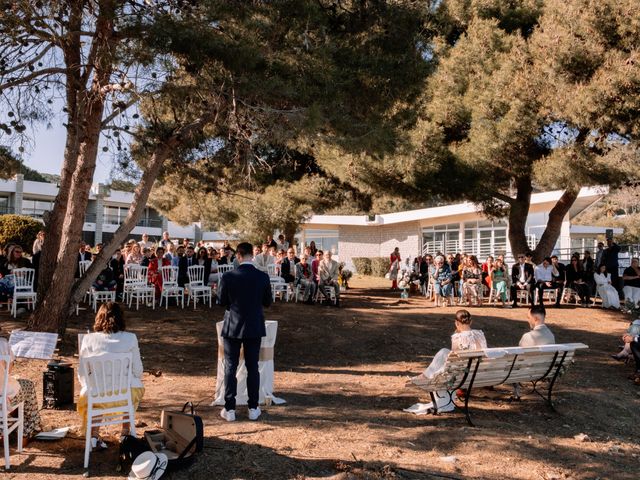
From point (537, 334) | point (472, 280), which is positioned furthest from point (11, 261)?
point (472, 280)

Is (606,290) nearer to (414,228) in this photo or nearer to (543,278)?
(543,278)

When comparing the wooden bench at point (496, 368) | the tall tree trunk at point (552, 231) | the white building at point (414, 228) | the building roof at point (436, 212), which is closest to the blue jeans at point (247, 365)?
the wooden bench at point (496, 368)

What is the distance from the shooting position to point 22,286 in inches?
405

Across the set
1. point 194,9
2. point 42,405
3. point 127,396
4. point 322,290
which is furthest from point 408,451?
Result: point 322,290

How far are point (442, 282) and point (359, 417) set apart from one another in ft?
30.3

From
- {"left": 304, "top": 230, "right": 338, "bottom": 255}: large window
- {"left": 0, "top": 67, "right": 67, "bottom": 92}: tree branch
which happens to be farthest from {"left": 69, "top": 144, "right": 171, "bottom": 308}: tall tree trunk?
{"left": 304, "top": 230, "right": 338, "bottom": 255}: large window

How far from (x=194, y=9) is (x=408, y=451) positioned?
566 cm

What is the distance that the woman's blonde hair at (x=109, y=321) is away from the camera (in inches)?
176

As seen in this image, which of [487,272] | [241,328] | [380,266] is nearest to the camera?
[241,328]

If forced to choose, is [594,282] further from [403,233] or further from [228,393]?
[403,233]

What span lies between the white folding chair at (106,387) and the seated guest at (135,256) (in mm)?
8336

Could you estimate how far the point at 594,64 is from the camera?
12016 millimetres

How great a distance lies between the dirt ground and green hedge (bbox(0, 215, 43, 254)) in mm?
12791

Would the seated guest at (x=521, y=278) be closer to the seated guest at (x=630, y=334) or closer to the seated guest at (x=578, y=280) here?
the seated guest at (x=578, y=280)
